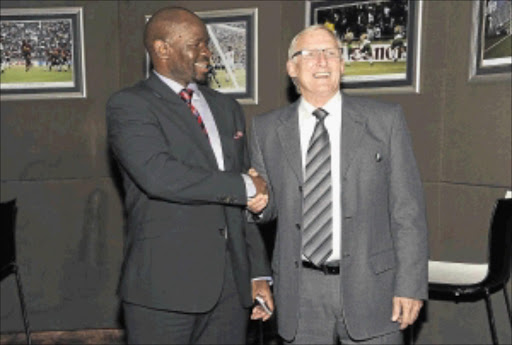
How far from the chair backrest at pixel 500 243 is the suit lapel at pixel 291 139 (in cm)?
149

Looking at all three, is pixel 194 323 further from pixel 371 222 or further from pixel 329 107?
pixel 329 107

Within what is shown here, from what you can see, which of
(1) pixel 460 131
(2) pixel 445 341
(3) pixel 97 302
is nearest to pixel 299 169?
(1) pixel 460 131

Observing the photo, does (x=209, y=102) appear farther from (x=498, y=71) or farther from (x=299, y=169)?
(x=498, y=71)

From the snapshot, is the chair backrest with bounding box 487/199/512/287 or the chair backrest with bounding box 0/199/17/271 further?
the chair backrest with bounding box 0/199/17/271

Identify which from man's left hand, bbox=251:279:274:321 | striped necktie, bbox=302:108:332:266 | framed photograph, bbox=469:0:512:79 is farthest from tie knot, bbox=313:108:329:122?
framed photograph, bbox=469:0:512:79

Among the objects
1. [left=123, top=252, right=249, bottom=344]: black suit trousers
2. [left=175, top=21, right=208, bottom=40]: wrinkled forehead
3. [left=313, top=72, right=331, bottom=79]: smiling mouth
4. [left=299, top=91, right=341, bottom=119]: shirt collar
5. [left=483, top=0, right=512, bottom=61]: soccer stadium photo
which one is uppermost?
[left=483, top=0, right=512, bottom=61]: soccer stadium photo

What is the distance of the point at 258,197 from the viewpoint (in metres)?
2.29

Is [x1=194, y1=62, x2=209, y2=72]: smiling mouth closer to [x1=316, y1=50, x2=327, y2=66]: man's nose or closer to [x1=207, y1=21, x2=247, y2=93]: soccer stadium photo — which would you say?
[x1=316, y1=50, x2=327, y2=66]: man's nose

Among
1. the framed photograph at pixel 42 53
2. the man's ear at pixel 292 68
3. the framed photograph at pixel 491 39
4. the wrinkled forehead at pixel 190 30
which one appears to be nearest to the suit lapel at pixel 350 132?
the man's ear at pixel 292 68

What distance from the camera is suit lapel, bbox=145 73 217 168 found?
2326 millimetres

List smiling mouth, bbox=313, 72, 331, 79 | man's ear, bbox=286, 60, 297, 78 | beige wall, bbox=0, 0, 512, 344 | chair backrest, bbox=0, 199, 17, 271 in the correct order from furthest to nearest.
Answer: beige wall, bbox=0, 0, 512, 344
chair backrest, bbox=0, 199, 17, 271
man's ear, bbox=286, 60, 297, 78
smiling mouth, bbox=313, 72, 331, 79

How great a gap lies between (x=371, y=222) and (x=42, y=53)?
11.1 feet

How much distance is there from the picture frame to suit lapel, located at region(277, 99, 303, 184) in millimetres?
2112

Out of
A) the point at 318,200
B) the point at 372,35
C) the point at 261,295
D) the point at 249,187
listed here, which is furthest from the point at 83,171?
the point at 318,200
